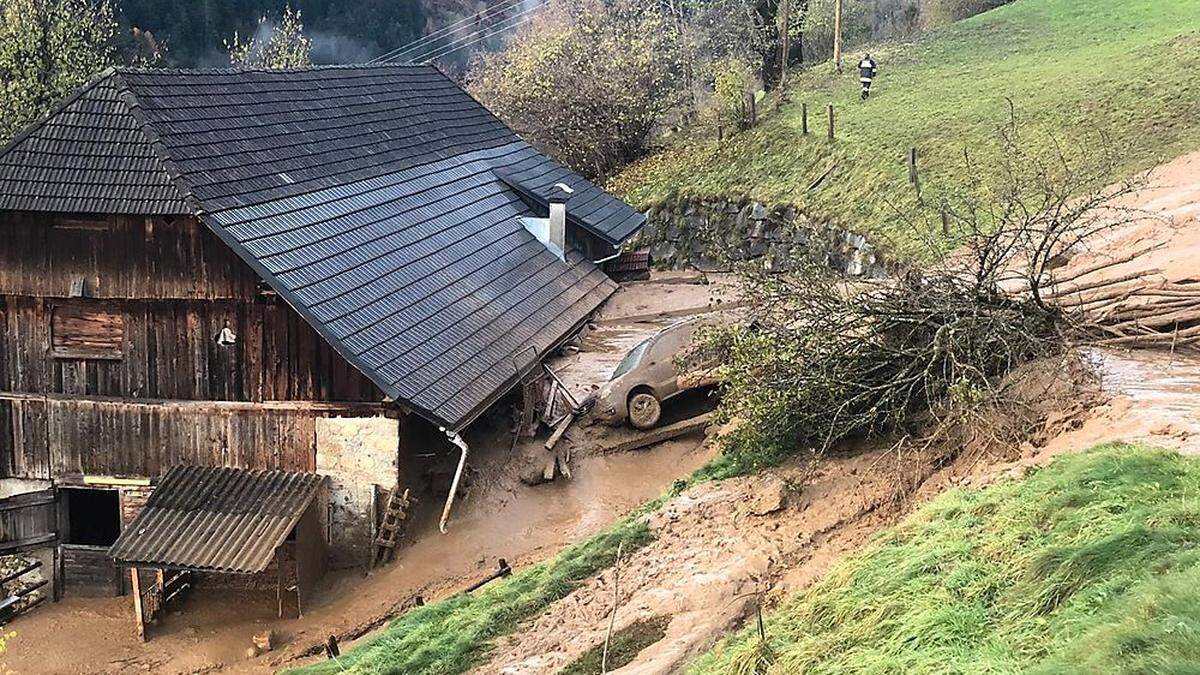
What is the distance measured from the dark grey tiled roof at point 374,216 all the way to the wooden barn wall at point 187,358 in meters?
0.66

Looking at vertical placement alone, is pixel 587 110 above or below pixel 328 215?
above

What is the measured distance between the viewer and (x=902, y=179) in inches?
976

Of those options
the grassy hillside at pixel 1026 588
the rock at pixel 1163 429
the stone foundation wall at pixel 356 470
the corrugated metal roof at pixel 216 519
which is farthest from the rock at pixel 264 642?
the rock at pixel 1163 429

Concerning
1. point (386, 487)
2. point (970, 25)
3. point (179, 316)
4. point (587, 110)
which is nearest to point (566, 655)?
point (386, 487)

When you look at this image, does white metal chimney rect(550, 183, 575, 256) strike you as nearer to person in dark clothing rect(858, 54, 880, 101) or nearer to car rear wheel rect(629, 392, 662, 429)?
car rear wheel rect(629, 392, 662, 429)

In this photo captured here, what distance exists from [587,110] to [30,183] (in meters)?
22.8

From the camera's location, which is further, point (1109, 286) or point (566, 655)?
point (1109, 286)

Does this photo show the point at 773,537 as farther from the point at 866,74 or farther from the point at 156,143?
the point at 866,74

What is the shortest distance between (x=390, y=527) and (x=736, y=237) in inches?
661

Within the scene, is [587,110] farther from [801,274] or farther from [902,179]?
[801,274]

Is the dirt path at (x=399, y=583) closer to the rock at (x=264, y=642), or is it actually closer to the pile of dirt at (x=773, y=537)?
the rock at (x=264, y=642)

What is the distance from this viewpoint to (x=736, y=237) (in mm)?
28922

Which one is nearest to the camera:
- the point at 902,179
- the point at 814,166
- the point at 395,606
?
the point at 395,606

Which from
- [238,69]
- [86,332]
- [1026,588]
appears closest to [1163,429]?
[1026,588]
